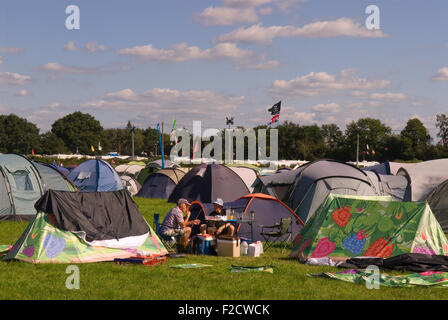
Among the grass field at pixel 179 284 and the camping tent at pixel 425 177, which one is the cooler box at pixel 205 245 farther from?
the camping tent at pixel 425 177

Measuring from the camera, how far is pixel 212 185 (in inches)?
923

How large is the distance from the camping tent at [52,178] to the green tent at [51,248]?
29.2 ft

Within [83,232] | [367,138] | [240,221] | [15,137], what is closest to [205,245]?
[240,221]

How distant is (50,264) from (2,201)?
910 centimetres

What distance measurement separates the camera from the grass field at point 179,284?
792 cm

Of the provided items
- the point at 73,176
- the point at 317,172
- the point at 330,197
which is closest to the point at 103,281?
the point at 330,197

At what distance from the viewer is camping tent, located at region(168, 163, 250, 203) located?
23438 mm

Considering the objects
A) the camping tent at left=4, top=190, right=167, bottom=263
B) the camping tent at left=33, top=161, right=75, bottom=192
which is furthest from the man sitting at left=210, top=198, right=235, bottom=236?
the camping tent at left=33, top=161, right=75, bottom=192

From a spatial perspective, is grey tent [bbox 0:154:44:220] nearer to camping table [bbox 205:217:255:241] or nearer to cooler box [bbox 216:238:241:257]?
camping table [bbox 205:217:255:241]

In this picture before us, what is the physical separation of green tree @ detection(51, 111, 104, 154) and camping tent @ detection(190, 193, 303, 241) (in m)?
102

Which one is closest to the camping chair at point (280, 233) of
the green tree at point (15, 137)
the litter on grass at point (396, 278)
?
the litter on grass at point (396, 278)

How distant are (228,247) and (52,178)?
10.1m
